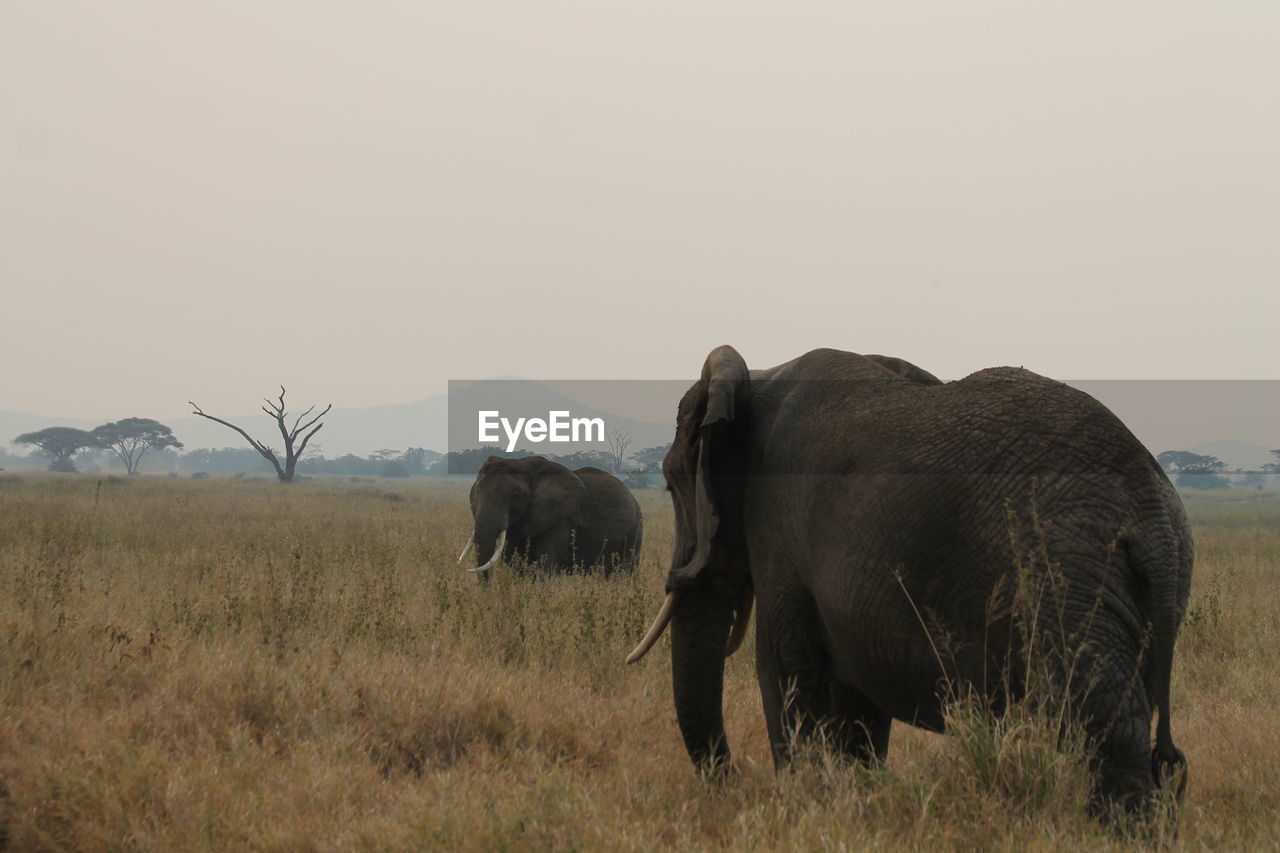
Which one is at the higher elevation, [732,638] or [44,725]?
[732,638]

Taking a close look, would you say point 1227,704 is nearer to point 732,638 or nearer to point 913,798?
point 732,638

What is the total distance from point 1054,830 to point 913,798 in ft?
1.88

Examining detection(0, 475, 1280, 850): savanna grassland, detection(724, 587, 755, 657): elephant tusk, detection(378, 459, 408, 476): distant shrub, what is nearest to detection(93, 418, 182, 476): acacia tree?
detection(378, 459, 408, 476): distant shrub

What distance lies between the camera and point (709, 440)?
5066mm

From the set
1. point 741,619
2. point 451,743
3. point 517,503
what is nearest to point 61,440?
point 517,503

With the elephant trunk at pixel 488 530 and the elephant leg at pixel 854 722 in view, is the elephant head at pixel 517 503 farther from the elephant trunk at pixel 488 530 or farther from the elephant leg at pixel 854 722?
the elephant leg at pixel 854 722

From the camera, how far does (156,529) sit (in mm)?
17625

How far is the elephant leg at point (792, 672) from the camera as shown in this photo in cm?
464

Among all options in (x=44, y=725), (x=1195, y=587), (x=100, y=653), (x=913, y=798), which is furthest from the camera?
(x=1195, y=587)

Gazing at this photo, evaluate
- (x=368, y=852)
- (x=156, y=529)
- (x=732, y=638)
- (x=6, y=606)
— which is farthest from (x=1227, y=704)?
(x=156, y=529)

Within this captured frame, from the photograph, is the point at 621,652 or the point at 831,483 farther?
the point at 621,652

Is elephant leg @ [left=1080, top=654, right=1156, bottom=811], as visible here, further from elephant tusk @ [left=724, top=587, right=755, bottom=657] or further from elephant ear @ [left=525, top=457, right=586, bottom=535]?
elephant ear @ [left=525, top=457, right=586, bottom=535]

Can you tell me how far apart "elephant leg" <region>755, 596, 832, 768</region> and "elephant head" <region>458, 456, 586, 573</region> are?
9.61 m

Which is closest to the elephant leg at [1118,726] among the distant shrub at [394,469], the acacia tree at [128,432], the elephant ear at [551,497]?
the elephant ear at [551,497]
